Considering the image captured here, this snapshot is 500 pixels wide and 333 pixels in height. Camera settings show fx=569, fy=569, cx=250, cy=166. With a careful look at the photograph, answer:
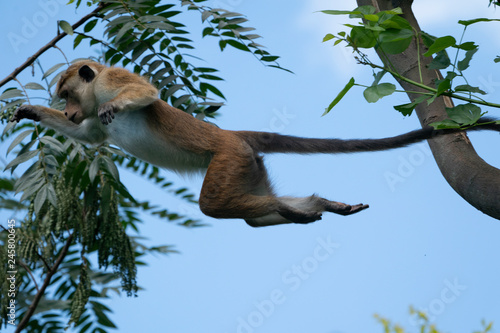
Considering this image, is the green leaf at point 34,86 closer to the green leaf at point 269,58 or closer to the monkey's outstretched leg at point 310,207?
the green leaf at point 269,58

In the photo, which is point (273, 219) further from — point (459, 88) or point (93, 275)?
point (93, 275)

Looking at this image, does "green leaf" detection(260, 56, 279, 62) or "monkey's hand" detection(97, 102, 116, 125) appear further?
"green leaf" detection(260, 56, 279, 62)

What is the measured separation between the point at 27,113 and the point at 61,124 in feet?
1.17

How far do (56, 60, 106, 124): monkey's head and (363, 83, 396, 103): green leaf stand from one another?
3.26 m

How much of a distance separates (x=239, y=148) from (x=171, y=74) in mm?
1217

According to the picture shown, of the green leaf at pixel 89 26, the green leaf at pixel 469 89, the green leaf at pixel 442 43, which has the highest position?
the green leaf at pixel 89 26

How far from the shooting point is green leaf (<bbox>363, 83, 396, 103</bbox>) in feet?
11.7

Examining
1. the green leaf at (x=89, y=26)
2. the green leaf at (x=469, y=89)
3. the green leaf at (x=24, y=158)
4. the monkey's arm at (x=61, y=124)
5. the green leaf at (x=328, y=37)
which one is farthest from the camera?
the green leaf at (x=89, y=26)

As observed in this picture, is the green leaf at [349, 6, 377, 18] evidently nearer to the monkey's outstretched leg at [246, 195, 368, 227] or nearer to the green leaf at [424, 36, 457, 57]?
the green leaf at [424, 36, 457, 57]

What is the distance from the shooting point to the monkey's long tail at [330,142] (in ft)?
16.4

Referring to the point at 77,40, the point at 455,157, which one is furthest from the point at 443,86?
the point at 77,40

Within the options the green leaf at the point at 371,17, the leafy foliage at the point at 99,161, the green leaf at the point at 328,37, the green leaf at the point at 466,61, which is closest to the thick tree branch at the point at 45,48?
the leafy foliage at the point at 99,161

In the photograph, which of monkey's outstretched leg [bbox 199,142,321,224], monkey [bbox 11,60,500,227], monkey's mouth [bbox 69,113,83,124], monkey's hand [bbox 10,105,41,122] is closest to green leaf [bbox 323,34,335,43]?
monkey [bbox 11,60,500,227]

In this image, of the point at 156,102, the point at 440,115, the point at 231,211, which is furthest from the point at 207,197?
the point at 440,115
